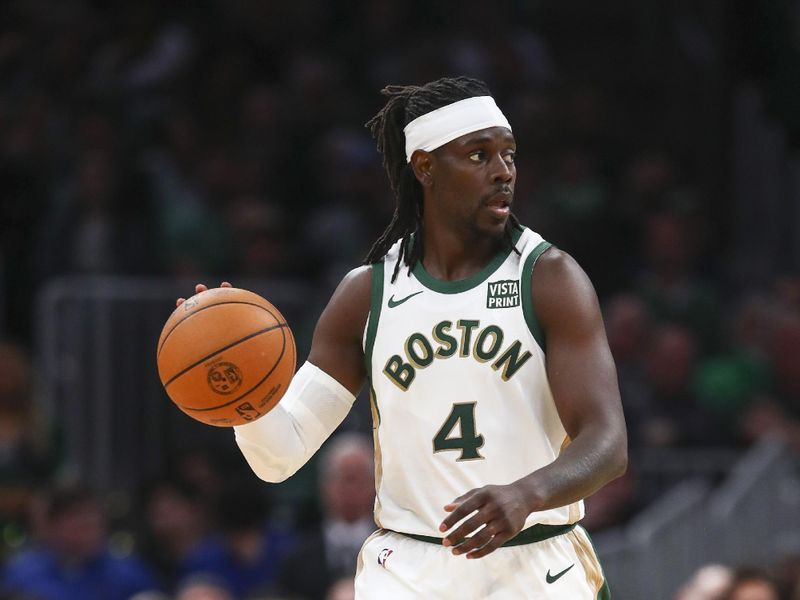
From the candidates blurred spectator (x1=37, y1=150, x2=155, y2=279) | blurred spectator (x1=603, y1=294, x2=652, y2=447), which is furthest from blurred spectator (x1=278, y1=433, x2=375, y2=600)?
blurred spectator (x1=37, y1=150, x2=155, y2=279)

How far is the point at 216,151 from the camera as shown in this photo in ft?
41.2

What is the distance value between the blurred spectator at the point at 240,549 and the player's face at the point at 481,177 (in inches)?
191

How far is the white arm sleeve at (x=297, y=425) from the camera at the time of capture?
197 inches

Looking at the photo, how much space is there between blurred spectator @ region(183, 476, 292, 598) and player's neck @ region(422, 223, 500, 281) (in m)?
4.70

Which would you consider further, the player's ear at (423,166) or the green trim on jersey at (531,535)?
the player's ear at (423,166)

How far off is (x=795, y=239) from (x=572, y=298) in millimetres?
9219

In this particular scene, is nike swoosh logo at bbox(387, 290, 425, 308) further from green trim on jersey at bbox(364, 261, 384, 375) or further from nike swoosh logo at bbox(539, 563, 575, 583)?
nike swoosh logo at bbox(539, 563, 575, 583)

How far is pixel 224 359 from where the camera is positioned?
15.6 feet

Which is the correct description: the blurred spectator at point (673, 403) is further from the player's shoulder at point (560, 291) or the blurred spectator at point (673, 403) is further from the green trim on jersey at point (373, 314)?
the player's shoulder at point (560, 291)

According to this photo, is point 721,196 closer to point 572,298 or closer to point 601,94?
point 601,94

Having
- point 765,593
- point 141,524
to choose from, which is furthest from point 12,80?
point 765,593

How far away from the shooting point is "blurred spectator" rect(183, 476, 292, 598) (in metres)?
9.41

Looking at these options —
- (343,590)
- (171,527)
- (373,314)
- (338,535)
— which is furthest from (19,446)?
(373,314)

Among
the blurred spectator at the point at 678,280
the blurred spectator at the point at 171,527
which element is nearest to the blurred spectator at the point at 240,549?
the blurred spectator at the point at 171,527
